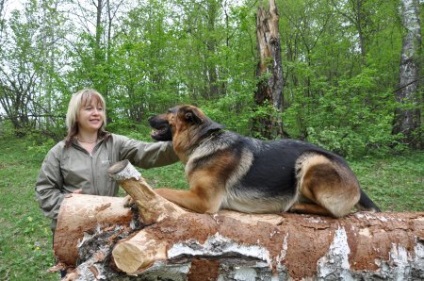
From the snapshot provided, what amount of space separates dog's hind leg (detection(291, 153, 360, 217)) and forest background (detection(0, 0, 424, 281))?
3.68 metres

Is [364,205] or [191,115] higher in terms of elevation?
[191,115]

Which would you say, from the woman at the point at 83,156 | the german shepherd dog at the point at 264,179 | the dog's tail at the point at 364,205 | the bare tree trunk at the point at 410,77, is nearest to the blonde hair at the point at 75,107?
the woman at the point at 83,156

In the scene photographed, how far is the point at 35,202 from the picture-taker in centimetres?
782

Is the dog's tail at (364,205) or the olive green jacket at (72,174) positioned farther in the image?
the dog's tail at (364,205)

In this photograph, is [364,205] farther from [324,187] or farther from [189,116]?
[189,116]

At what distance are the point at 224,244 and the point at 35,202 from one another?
22.6ft

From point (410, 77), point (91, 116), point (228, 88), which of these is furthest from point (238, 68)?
point (91, 116)

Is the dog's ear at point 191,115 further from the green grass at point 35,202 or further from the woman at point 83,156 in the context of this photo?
the green grass at point 35,202

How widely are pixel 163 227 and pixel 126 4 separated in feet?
56.7

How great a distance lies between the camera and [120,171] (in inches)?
88.4

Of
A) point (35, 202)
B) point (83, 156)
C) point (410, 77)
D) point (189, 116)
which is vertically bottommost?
point (35, 202)

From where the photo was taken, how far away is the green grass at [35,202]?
5.03m

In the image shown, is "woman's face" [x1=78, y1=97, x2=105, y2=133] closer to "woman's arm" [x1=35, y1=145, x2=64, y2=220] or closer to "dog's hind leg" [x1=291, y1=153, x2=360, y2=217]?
"woman's arm" [x1=35, y1=145, x2=64, y2=220]

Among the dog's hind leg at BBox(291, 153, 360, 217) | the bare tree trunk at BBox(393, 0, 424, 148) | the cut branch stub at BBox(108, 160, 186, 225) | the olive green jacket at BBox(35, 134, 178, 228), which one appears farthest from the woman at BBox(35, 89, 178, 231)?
the bare tree trunk at BBox(393, 0, 424, 148)
